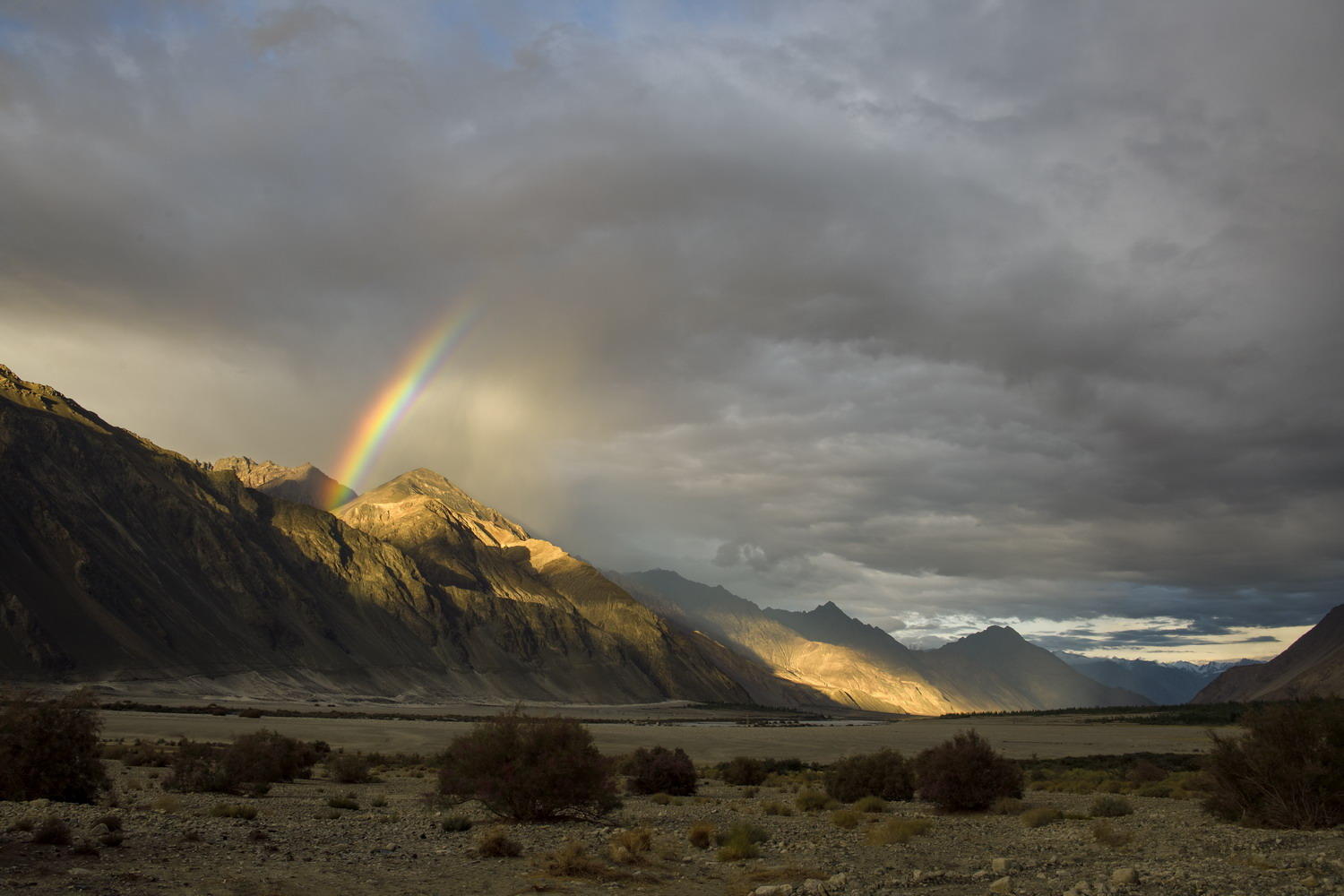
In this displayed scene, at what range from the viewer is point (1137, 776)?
1594 inches

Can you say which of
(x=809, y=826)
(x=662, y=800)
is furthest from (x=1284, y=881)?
(x=662, y=800)

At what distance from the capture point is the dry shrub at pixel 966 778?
28734 millimetres

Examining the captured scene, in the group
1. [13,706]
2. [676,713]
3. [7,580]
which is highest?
[7,580]

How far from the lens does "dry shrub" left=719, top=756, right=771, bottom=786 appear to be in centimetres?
4025

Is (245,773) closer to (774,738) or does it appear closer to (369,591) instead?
(774,738)

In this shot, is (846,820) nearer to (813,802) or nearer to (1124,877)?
(813,802)

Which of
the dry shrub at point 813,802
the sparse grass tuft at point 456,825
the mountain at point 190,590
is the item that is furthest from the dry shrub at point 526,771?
the mountain at point 190,590

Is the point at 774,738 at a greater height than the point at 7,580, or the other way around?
the point at 7,580

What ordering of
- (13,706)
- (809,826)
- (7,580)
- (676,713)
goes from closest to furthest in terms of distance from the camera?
1. (13,706)
2. (809,826)
3. (7,580)
4. (676,713)

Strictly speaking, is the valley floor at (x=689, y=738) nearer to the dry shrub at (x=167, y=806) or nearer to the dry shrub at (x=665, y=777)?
the dry shrub at (x=665, y=777)

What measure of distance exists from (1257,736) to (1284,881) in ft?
28.5

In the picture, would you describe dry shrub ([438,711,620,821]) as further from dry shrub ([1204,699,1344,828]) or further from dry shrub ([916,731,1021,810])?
dry shrub ([1204,699,1344,828])

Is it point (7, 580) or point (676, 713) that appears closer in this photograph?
point (7, 580)

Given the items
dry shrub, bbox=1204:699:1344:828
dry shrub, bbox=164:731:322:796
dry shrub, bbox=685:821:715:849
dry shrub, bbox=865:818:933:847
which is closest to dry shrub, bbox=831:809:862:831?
dry shrub, bbox=865:818:933:847
